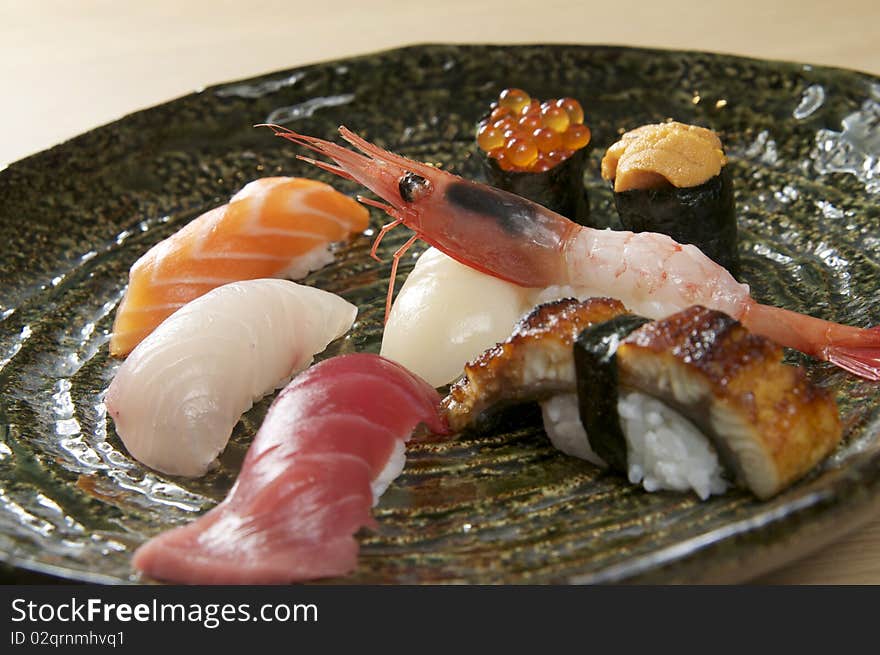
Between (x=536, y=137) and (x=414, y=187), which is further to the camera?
(x=536, y=137)

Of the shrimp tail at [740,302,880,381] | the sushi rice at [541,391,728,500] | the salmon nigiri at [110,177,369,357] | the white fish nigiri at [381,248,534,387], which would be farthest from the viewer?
the salmon nigiri at [110,177,369,357]

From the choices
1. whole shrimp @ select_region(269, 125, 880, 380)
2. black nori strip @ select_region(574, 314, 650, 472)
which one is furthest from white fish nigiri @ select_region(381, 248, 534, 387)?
black nori strip @ select_region(574, 314, 650, 472)

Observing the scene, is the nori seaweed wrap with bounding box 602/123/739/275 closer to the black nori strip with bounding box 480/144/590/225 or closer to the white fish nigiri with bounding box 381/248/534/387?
the black nori strip with bounding box 480/144/590/225

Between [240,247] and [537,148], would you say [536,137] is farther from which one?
[240,247]

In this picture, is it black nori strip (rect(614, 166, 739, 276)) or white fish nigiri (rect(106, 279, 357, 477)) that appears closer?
white fish nigiri (rect(106, 279, 357, 477))

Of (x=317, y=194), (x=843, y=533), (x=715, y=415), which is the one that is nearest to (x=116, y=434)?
(x=317, y=194)

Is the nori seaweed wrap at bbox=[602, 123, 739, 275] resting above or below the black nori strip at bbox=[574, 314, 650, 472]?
above

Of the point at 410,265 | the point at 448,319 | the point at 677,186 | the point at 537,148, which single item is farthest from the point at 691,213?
the point at 410,265
